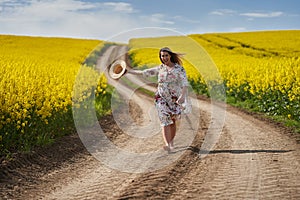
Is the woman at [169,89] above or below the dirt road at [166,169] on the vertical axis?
above

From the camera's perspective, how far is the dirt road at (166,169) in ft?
18.5

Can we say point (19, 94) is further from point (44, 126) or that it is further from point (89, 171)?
point (89, 171)

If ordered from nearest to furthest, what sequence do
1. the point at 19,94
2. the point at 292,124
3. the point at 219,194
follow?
1. the point at 219,194
2. the point at 19,94
3. the point at 292,124

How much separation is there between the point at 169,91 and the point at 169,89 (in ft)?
0.13

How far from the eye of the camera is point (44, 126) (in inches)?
365

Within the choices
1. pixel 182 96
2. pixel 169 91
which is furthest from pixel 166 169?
pixel 169 91

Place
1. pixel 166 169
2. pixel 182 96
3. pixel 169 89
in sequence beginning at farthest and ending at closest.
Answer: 1. pixel 169 89
2. pixel 182 96
3. pixel 166 169

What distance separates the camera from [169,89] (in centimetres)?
800

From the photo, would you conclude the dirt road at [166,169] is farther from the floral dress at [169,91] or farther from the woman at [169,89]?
the floral dress at [169,91]

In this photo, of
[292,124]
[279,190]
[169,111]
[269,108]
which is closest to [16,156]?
[169,111]

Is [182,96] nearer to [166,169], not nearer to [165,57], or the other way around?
[165,57]

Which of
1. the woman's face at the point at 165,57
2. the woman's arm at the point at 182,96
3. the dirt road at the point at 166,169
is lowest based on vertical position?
the dirt road at the point at 166,169

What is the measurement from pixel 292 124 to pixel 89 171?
659cm

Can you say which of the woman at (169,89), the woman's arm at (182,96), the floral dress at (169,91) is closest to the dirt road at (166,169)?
the woman at (169,89)
